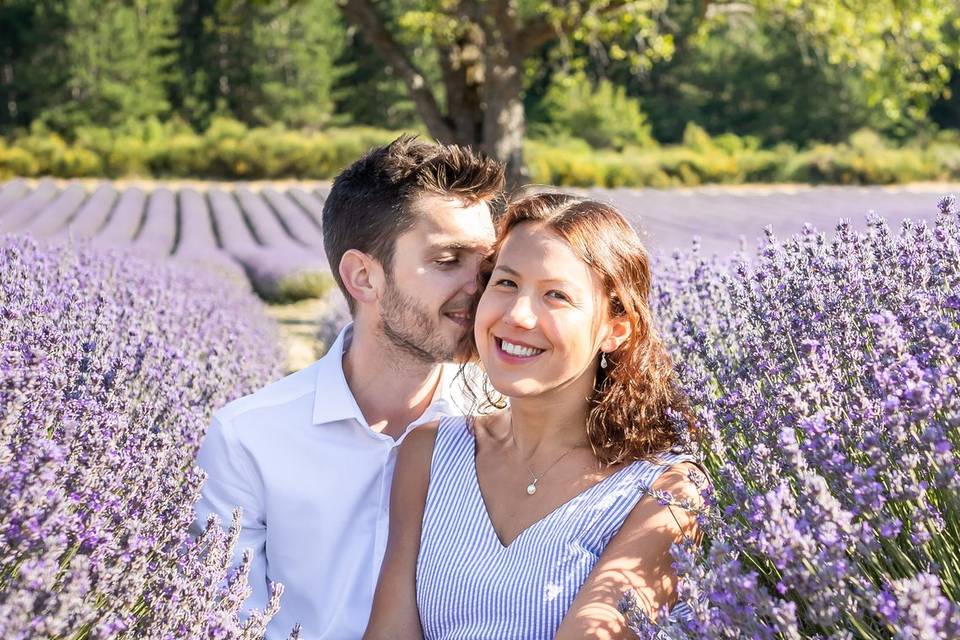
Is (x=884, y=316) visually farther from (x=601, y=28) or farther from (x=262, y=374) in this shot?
(x=601, y=28)

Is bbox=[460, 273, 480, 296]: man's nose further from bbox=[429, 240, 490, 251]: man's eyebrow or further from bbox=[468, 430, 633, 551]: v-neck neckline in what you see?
bbox=[468, 430, 633, 551]: v-neck neckline

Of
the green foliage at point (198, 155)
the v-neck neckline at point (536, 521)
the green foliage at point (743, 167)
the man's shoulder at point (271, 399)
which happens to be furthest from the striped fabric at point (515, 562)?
the green foliage at point (198, 155)

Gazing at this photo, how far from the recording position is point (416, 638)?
7.29 feet

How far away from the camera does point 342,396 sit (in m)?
2.45

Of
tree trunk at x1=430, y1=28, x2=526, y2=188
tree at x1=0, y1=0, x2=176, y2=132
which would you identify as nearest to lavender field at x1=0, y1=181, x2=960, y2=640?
tree trunk at x1=430, y1=28, x2=526, y2=188

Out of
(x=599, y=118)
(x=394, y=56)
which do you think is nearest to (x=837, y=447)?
(x=394, y=56)

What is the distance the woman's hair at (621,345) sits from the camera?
2152 mm

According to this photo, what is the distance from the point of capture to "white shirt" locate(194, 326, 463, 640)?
238 cm

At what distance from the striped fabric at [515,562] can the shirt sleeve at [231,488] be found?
418 millimetres

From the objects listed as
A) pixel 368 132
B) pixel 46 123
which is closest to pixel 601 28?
pixel 368 132

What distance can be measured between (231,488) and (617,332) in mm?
956

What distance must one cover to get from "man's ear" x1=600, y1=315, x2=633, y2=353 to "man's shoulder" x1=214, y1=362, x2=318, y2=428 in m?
0.73

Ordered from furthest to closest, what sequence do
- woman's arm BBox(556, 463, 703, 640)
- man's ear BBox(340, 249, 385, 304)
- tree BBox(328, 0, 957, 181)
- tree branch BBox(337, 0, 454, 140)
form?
tree branch BBox(337, 0, 454, 140) < tree BBox(328, 0, 957, 181) < man's ear BBox(340, 249, 385, 304) < woman's arm BBox(556, 463, 703, 640)

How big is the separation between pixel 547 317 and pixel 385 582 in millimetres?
699
